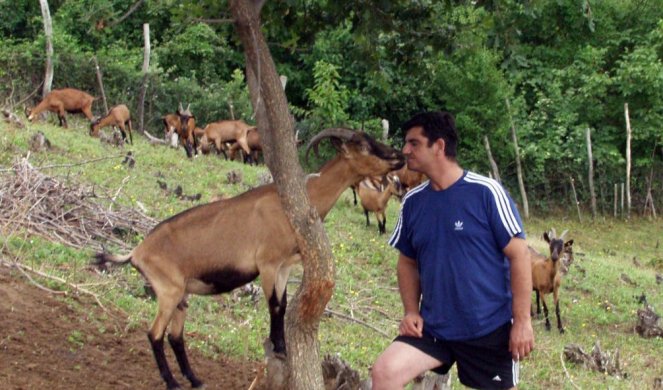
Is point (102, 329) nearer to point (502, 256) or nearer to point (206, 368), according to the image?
point (206, 368)

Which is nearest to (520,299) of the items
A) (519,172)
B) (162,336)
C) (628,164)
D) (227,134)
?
(162,336)

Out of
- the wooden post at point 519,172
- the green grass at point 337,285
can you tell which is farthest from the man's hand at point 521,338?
the wooden post at point 519,172

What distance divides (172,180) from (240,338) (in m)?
7.98

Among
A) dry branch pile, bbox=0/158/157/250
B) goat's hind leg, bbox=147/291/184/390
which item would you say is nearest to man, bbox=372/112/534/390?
goat's hind leg, bbox=147/291/184/390

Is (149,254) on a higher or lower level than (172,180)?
higher

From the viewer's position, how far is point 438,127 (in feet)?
17.0

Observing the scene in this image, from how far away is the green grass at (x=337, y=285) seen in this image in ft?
29.2

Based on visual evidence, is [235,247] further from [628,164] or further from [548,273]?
[628,164]

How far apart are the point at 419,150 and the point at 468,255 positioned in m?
0.61

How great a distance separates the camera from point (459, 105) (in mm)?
27500

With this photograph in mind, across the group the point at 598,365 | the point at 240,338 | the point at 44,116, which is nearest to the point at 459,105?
the point at 44,116

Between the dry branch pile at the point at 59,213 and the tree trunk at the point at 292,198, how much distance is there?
4.50 meters

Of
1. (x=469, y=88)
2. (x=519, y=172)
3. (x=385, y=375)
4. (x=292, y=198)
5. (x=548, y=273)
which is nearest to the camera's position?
(x=385, y=375)

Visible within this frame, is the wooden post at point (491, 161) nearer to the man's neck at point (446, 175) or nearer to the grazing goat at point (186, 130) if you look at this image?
the grazing goat at point (186, 130)
